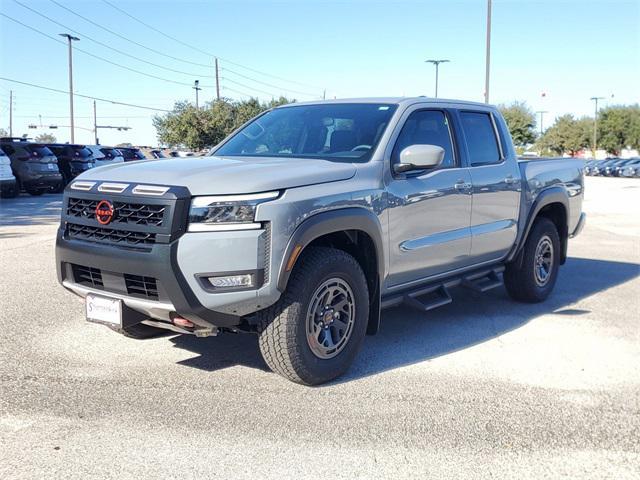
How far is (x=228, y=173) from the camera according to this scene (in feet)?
13.3

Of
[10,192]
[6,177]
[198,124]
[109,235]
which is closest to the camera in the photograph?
[109,235]

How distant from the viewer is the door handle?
5437 mm

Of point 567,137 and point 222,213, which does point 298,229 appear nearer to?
point 222,213

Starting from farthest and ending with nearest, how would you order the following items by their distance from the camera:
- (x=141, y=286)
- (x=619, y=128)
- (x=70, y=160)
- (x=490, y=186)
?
(x=619, y=128)
(x=70, y=160)
(x=490, y=186)
(x=141, y=286)

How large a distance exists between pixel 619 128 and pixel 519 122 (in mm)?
34548

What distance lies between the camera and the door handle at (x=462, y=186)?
17.8 feet

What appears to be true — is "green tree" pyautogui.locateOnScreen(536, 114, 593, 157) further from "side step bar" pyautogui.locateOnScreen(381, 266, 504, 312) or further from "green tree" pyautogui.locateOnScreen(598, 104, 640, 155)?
"side step bar" pyautogui.locateOnScreen(381, 266, 504, 312)

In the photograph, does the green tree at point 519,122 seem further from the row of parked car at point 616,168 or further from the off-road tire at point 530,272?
the off-road tire at point 530,272

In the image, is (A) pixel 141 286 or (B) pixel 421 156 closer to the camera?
(A) pixel 141 286

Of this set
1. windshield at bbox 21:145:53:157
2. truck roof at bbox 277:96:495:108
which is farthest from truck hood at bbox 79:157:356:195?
windshield at bbox 21:145:53:157

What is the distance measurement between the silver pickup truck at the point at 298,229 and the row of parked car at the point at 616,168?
47.6 m

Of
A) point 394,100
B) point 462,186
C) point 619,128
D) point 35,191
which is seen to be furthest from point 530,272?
point 619,128

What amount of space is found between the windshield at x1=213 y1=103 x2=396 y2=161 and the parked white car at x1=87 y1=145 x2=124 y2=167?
19709mm

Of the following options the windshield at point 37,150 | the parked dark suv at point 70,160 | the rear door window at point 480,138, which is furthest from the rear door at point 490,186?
the parked dark suv at point 70,160
